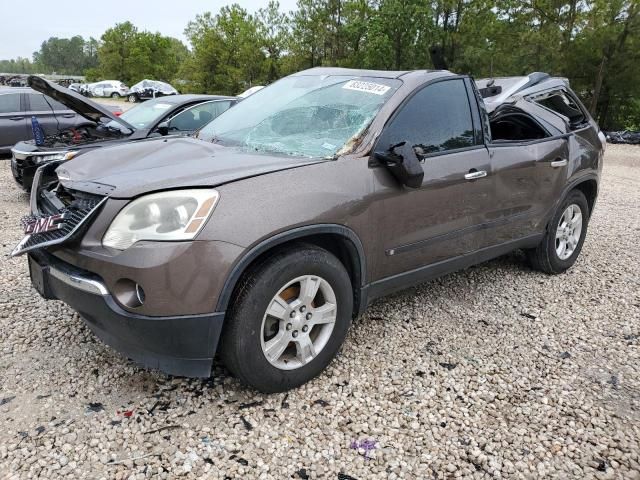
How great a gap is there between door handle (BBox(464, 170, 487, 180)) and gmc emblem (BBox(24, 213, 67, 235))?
2.40m

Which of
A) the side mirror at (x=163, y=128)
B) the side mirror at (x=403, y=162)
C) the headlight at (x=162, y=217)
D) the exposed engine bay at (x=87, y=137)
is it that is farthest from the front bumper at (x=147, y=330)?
the exposed engine bay at (x=87, y=137)

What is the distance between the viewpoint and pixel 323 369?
2859 millimetres

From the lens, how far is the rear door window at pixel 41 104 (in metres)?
9.90

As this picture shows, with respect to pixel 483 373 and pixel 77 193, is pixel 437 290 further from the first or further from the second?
pixel 77 193

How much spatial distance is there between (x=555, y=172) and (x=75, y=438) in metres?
3.89

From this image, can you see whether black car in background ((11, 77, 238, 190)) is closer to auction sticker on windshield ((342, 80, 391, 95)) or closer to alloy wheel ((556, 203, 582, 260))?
auction sticker on windshield ((342, 80, 391, 95))

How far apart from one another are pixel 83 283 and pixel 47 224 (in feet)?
1.33

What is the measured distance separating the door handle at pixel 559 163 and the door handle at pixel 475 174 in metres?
1.06

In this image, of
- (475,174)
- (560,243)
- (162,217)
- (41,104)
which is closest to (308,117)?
(475,174)

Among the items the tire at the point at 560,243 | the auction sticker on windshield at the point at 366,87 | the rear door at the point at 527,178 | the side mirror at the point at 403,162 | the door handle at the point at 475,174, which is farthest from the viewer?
the tire at the point at 560,243

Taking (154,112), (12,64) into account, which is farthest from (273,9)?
(12,64)

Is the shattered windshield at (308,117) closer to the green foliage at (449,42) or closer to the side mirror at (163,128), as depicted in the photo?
the side mirror at (163,128)

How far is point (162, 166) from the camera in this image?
264 cm

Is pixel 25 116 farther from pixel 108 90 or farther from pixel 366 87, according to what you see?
pixel 108 90
